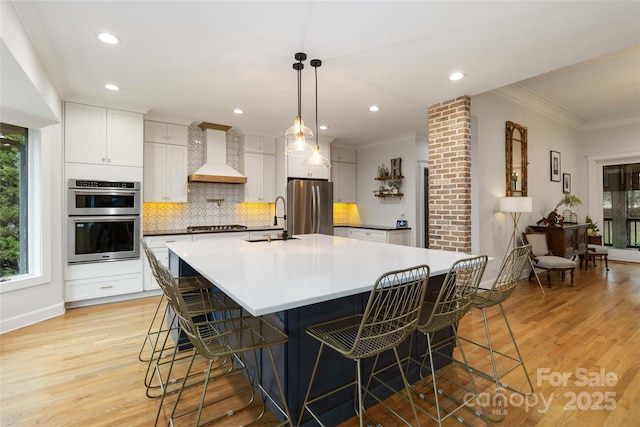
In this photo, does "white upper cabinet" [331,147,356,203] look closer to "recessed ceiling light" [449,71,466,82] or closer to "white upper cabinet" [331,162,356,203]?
"white upper cabinet" [331,162,356,203]

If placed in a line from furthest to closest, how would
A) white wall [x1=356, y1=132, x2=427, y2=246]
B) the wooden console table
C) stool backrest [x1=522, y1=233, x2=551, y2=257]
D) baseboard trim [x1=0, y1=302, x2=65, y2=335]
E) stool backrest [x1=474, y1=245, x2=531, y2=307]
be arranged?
white wall [x1=356, y1=132, x2=427, y2=246] → the wooden console table → stool backrest [x1=522, y1=233, x2=551, y2=257] → baseboard trim [x1=0, y1=302, x2=65, y2=335] → stool backrest [x1=474, y1=245, x2=531, y2=307]

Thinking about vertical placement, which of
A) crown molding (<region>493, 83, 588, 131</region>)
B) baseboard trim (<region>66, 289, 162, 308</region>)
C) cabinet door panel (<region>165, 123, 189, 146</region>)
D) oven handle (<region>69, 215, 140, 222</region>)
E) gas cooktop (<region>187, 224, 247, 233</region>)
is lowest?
baseboard trim (<region>66, 289, 162, 308</region>)

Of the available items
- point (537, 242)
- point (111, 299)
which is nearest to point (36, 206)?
point (111, 299)

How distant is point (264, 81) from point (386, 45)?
52.7 inches

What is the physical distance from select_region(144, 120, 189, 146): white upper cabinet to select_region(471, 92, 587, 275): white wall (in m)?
4.01

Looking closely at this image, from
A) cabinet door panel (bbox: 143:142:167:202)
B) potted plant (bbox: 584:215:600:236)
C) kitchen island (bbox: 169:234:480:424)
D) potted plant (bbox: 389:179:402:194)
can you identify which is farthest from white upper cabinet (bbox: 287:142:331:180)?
potted plant (bbox: 584:215:600:236)

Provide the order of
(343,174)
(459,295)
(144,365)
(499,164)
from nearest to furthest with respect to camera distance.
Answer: (459,295) → (144,365) → (499,164) → (343,174)

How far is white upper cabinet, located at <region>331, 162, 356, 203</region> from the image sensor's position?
6.65 metres

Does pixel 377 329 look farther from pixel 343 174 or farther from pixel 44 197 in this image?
pixel 343 174

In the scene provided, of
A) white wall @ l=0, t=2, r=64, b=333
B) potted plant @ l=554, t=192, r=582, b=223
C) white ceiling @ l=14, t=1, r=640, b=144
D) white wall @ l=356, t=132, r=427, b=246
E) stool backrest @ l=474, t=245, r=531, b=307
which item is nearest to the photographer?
stool backrest @ l=474, t=245, r=531, b=307

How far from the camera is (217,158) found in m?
5.12

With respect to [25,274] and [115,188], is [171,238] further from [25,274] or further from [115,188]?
[25,274]

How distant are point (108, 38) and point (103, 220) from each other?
88.6 inches

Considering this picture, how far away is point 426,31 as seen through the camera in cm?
239
